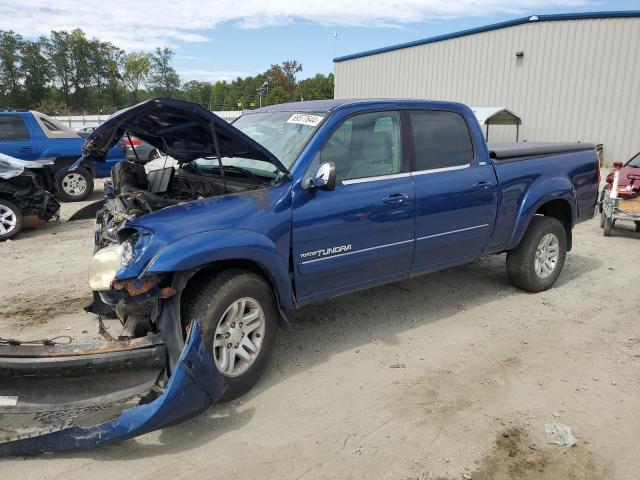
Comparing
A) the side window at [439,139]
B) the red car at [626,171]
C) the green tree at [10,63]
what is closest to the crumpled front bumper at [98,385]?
the side window at [439,139]

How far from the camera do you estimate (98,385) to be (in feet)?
10.2

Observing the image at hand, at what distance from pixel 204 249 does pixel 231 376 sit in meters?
0.88

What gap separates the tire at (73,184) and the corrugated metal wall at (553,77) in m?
18.0

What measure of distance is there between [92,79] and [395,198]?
257 feet

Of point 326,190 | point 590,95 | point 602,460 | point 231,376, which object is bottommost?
point 602,460

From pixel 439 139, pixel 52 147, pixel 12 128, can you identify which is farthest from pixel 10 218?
pixel 439 139

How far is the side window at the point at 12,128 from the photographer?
10.4 metres

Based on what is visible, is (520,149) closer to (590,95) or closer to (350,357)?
(350,357)

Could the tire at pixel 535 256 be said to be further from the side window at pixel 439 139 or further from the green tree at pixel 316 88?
the green tree at pixel 316 88

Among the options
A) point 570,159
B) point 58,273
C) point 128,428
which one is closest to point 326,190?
point 128,428

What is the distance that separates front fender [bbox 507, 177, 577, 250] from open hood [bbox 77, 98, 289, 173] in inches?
109

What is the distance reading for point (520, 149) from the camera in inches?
211

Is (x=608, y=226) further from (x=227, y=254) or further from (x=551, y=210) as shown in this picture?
(x=227, y=254)

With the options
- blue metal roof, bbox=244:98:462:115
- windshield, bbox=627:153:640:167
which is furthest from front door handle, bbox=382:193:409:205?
windshield, bbox=627:153:640:167
